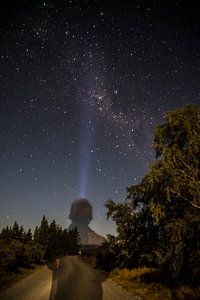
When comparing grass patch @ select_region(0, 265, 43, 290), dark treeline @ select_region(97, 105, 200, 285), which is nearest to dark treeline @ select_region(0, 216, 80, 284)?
grass patch @ select_region(0, 265, 43, 290)

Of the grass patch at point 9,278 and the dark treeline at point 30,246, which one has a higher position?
the dark treeline at point 30,246

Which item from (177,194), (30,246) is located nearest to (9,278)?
(177,194)

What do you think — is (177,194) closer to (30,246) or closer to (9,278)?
(9,278)

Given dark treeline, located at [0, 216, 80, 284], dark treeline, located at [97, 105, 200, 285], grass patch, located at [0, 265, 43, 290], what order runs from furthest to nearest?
dark treeline, located at [0, 216, 80, 284] < grass patch, located at [0, 265, 43, 290] < dark treeline, located at [97, 105, 200, 285]

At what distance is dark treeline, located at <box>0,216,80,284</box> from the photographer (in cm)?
3011

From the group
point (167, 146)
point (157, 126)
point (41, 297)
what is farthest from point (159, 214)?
point (41, 297)

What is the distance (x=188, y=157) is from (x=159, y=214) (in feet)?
12.1

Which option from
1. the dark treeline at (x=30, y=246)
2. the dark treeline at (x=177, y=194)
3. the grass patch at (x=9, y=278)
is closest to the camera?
the dark treeline at (x=177, y=194)

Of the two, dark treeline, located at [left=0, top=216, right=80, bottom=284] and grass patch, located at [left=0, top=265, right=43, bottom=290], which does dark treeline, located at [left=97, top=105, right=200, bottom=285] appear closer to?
grass patch, located at [left=0, top=265, right=43, bottom=290]

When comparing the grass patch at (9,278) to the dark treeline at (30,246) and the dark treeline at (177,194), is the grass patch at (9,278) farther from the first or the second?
the dark treeline at (177,194)

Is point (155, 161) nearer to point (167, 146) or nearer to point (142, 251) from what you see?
point (167, 146)

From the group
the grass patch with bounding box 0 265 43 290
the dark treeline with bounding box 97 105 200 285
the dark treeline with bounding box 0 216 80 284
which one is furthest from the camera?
the dark treeline with bounding box 0 216 80 284

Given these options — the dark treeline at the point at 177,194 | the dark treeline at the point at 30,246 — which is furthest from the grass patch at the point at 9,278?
the dark treeline at the point at 177,194

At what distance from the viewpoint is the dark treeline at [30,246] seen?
30109 millimetres
